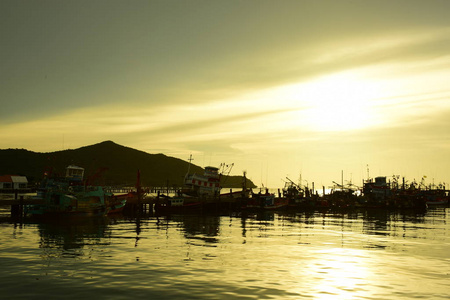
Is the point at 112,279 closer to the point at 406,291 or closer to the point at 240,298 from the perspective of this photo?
the point at 240,298

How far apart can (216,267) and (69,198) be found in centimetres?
4055

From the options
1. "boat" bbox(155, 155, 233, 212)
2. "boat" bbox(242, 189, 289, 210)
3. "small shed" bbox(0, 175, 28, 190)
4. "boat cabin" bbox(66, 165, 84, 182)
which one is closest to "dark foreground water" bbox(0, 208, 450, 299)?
"boat cabin" bbox(66, 165, 84, 182)

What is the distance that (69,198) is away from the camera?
6050 centimetres

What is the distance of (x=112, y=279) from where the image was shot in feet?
73.7

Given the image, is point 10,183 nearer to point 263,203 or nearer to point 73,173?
point 73,173

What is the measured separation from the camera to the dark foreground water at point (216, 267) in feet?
66.7

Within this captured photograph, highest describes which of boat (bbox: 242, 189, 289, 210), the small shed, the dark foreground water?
the small shed

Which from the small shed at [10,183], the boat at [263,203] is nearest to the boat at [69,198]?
the boat at [263,203]

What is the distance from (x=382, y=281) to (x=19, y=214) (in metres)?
55.9

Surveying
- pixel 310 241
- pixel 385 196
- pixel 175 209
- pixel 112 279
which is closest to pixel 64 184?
pixel 175 209

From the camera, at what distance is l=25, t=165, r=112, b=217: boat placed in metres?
60.3

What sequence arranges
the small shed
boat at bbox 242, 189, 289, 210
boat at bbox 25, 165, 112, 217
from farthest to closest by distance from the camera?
1. the small shed
2. boat at bbox 242, 189, 289, 210
3. boat at bbox 25, 165, 112, 217

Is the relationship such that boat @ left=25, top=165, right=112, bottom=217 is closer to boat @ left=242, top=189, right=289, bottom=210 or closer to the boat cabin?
the boat cabin

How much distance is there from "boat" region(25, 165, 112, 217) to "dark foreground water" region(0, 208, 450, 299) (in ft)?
52.7
